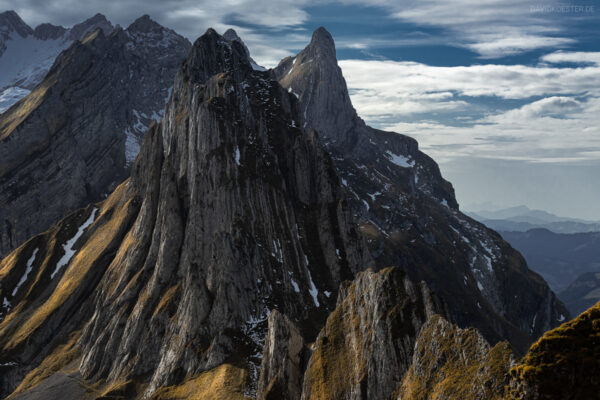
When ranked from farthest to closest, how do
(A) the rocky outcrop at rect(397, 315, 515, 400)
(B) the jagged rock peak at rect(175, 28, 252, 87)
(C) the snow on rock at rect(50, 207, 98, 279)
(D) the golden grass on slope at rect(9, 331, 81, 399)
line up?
(C) the snow on rock at rect(50, 207, 98, 279) < (B) the jagged rock peak at rect(175, 28, 252, 87) < (D) the golden grass on slope at rect(9, 331, 81, 399) < (A) the rocky outcrop at rect(397, 315, 515, 400)

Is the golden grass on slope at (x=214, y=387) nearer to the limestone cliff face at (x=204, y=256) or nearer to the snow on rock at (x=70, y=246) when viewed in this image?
the limestone cliff face at (x=204, y=256)

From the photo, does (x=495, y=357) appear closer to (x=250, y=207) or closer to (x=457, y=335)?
(x=457, y=335)

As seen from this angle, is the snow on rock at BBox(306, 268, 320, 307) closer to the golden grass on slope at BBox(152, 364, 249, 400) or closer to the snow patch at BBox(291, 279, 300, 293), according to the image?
the snow patch at BBox(291, 279, 300, 293)

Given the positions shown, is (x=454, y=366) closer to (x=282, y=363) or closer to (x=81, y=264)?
(x=282, y=363)

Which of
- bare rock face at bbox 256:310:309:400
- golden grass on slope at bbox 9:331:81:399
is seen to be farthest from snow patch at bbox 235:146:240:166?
golden grass on slope at bbox 9:331:81:399

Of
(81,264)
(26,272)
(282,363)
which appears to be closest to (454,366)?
(282,363)

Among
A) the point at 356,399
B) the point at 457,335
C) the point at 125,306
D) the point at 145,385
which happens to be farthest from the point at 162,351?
the point at 457,335
